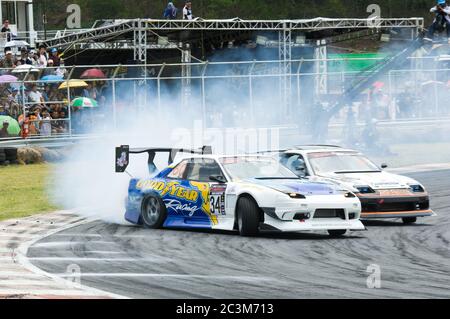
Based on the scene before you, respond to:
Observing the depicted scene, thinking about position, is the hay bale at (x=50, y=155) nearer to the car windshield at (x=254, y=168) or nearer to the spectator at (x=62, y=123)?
the spectator at (x=62, y=123)

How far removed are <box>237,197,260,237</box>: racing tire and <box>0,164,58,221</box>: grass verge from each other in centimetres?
467

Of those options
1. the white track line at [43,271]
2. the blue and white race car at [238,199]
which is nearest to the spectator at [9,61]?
the white track line at [43,271]

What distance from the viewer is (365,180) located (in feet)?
49.5

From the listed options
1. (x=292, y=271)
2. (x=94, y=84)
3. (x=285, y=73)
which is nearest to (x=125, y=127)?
(x=94, y=84)

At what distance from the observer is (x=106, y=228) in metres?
15.1

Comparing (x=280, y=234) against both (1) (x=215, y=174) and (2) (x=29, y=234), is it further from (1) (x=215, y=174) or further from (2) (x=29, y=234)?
(2) (x=29, y=234)

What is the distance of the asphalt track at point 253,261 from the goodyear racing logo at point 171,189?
0.49 meters

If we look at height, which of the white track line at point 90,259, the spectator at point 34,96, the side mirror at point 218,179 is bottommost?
the white track line at point 90,259

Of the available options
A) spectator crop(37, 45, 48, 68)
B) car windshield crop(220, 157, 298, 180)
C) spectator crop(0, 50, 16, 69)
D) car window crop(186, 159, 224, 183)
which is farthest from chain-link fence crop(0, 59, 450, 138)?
car windshield crop(220, 157, 298, 180)

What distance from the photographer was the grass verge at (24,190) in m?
17.6

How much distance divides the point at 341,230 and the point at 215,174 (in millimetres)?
1900

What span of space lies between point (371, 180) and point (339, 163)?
882 millimetres

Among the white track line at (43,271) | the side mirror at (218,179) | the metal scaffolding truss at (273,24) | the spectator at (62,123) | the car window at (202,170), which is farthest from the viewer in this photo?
the metal scaffolding truss at (273,24)

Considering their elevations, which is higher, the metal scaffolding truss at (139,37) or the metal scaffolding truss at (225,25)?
the metal scaffolding truss at (225,25)
